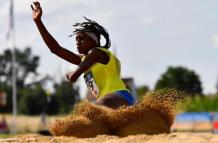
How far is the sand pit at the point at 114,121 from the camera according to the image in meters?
6.00

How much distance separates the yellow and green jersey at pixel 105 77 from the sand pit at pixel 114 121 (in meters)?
0.38

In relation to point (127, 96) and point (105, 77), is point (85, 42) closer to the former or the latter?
point (105, 77)

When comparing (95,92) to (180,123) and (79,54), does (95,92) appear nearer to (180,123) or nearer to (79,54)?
(79,54)

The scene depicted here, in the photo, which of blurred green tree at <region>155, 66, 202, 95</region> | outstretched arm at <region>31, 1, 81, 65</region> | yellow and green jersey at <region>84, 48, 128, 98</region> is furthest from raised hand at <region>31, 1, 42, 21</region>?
blurred green tree at <region>155, 66, 202, 95</region>

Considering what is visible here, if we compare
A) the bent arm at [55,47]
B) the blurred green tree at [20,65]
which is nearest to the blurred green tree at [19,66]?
the blurred green tree at [20,65]

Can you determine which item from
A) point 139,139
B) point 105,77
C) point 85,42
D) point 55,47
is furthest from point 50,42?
point 139,139

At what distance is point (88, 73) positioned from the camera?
6.57 metres

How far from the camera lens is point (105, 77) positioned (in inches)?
260

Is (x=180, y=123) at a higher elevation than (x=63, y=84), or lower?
lower

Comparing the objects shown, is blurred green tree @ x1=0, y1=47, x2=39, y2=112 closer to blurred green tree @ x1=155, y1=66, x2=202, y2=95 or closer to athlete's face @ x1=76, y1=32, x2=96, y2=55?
blurred green tree @ x1=155, y1=66, x2=202, y2=95

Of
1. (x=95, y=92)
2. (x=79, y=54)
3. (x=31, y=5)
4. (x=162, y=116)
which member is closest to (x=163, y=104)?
(x=162, y=116)

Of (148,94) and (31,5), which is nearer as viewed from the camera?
(148,94)

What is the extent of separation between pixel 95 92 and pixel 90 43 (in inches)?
18.9

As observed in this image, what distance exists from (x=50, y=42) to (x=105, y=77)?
66 centimetres
